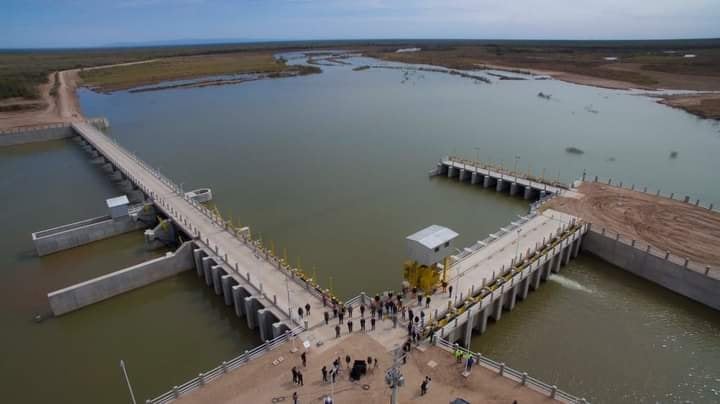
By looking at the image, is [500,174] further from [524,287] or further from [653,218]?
[524,287]

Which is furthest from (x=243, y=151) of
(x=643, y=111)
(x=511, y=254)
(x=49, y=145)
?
Answer: (x=643, y=111)

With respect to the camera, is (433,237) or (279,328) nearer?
(279,328)

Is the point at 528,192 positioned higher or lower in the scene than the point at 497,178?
lower

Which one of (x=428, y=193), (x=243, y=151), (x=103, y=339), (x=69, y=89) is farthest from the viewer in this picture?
(x=69, y=89)

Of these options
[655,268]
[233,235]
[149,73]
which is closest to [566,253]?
[655,268]

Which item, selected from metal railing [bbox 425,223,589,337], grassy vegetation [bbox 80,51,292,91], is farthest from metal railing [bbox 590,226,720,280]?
grassy vegetation [bbox 80,51,292,91]

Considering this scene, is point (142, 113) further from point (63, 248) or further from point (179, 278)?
point (179, 278)
